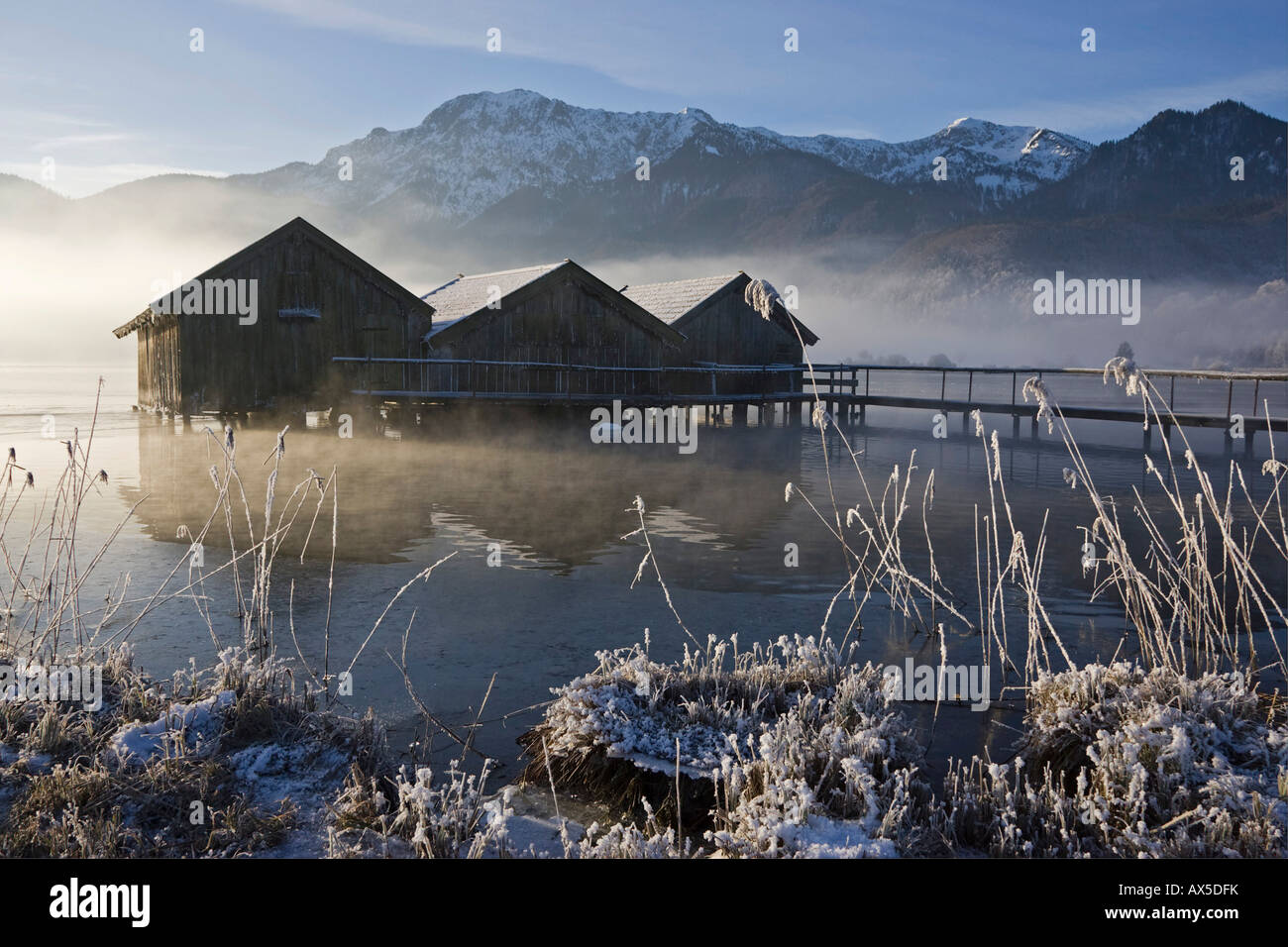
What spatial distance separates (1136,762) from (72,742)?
16.2 feet

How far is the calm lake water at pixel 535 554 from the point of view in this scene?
733 centimetres

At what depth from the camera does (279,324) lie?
92.9 ft

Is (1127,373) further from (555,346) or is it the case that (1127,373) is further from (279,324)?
(555,346)

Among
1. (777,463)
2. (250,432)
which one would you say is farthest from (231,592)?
(250,432)

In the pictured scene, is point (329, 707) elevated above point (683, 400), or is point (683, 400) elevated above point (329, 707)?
point (683, 400)

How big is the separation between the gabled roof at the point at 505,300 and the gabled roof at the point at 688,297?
1.93 m

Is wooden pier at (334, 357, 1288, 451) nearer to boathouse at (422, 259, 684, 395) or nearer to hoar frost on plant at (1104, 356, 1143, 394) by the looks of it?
boathouse at (422, 259, 684, 395)

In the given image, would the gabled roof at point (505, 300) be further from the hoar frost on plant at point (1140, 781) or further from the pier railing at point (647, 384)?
the hoar frost on plant at point (1140, 781)

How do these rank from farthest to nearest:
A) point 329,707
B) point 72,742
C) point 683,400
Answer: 1. point 683,400
2. point 329,707
3. point 72,742
